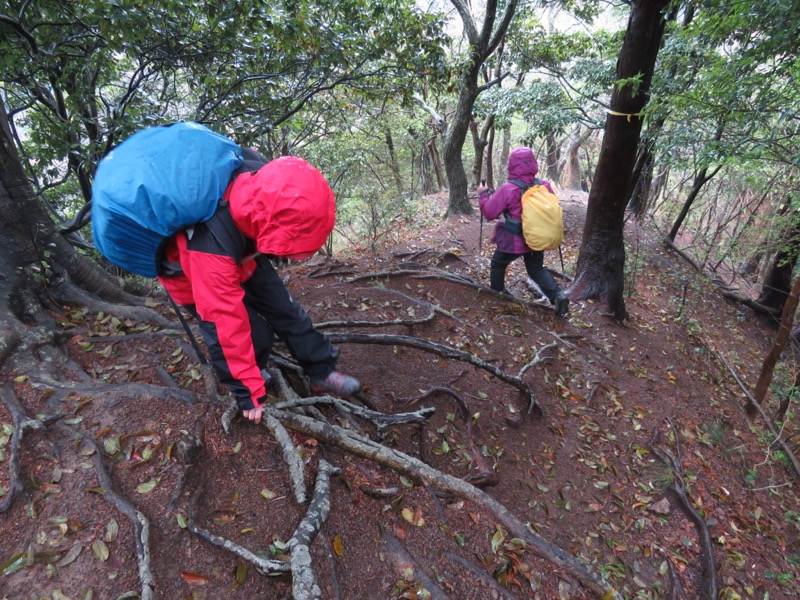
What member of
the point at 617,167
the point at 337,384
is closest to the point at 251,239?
the point at 337,384

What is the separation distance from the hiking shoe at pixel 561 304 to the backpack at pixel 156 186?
451 cm

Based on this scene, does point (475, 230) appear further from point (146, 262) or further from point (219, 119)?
point (146, 262)

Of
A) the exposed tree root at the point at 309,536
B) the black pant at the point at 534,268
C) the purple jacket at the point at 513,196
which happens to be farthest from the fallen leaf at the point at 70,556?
the black pant at the point at 534,268

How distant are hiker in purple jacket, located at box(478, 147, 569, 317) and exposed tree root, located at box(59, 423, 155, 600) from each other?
165 inches

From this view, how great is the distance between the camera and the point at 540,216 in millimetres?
4602

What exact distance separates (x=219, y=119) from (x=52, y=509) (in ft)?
13.8

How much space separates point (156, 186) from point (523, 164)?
3923 millimetres

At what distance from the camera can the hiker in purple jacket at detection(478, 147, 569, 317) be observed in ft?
15.4

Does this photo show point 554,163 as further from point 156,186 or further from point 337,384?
point 156,186

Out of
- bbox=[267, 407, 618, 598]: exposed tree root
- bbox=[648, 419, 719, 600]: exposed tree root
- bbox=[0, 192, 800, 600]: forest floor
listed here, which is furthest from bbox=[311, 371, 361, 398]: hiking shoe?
bbox=[648, 419, 719, 600]: exposed tree root

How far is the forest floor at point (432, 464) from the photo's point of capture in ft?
5.75

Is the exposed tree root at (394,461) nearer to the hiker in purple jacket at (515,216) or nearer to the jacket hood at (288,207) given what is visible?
the jacket hood at (288,207)

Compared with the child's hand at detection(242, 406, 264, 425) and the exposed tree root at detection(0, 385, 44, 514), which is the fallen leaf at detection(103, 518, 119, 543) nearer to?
the exposed tree root at detection(0, 385, 44, 514)

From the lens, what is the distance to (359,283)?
544 cm
